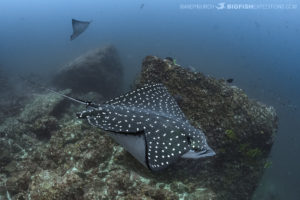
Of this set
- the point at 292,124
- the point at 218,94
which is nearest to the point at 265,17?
the point at 292,124

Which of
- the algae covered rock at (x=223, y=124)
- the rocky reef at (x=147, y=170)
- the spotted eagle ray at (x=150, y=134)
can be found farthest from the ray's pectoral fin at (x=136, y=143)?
the algae covered rock at (x=223, y=124)

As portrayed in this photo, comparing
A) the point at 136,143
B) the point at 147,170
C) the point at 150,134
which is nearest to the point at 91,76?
the point at 147,170

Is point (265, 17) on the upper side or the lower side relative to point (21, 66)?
upper

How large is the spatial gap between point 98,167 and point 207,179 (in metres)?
A: 2.89

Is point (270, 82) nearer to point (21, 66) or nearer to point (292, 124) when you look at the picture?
point (292, 124)

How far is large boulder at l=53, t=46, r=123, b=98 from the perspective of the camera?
17.6 meters

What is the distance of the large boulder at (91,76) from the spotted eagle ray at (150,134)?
517 inches

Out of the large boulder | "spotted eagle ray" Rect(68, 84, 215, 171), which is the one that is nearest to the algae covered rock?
"spotted eagle ray" Rect(68, 84, 215, 171)

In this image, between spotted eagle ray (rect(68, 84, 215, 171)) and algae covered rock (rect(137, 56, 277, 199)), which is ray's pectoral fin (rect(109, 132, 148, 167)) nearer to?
spotted eagle ray (rect(68, 84, 215, 171))

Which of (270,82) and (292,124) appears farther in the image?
(270,82)

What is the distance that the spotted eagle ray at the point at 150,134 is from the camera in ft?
11.6

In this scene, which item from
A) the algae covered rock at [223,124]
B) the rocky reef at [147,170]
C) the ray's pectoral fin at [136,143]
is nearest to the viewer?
the ray's pectoral fin at [136,143]

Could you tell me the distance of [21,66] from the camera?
94.2ft

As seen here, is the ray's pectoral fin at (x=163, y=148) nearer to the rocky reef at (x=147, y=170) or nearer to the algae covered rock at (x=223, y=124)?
the rocky reef at (x=147, y=170)
